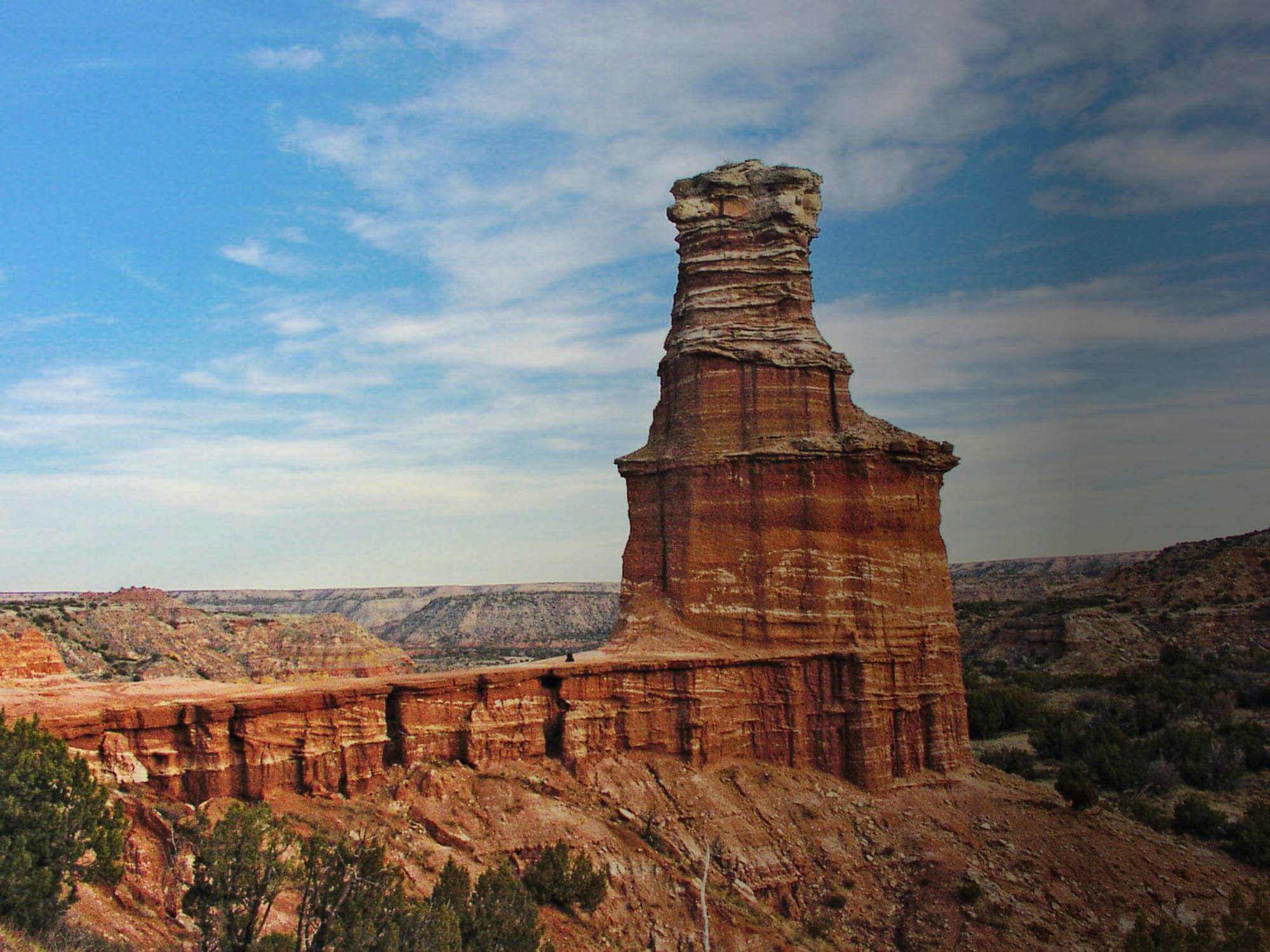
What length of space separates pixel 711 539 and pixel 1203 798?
→ 1898 centimetres

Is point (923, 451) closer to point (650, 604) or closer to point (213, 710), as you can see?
point (650, 604)

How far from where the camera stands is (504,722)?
75.5 feet

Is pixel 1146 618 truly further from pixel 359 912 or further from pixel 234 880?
pixel 234 880

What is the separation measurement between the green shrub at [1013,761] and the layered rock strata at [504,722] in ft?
23.1

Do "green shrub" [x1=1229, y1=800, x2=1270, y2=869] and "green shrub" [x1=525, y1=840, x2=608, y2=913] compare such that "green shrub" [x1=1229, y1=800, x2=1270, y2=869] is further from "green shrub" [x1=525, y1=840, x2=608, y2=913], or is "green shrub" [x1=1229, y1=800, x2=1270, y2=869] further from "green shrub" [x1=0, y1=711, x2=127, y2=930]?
"green shrub" [x1=0, y1=711, x2=127, y2=930]

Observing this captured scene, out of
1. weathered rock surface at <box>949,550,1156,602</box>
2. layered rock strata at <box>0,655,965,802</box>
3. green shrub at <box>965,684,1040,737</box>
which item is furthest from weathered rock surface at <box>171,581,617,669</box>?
layered rock strata at <box>0,655,965,802</box>

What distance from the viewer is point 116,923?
1484 cm

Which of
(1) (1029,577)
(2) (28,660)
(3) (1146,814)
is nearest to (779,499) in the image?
(3) (1146,814)

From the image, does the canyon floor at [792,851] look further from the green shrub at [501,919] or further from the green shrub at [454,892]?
the green shrub at [501,919]

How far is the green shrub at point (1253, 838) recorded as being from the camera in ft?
89.7

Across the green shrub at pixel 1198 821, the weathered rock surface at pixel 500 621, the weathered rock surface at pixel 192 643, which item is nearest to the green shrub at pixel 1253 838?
the green shrub at pixel 1198 821

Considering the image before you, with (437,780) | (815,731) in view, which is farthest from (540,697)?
(815,731)

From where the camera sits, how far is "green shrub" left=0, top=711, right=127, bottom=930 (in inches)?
522

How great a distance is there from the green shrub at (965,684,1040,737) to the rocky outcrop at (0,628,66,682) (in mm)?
34118
